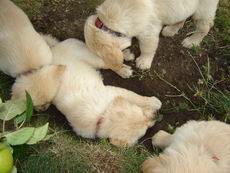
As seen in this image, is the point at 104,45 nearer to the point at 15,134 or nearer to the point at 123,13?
the point at 123,13

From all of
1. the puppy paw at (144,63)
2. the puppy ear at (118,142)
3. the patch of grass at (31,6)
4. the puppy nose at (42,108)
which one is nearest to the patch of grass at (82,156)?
the puppy ear at (118,142)

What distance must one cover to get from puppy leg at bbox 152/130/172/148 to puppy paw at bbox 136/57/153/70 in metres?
0.63

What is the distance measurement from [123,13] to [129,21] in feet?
0.26

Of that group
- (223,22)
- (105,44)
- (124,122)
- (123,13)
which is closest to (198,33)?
(223,22)

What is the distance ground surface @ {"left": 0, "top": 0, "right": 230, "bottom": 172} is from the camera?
3.97 metres

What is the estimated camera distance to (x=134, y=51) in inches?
168

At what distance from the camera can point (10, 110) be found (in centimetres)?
317

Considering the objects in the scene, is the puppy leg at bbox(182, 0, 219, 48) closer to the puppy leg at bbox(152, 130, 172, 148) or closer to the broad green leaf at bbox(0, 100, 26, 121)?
the puppy leg at bbox(152, 130, 172, 148)

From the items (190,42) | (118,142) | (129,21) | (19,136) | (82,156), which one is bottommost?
(82,156)

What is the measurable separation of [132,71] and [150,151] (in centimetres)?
71

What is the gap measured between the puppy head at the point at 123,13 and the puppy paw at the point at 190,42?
637mm

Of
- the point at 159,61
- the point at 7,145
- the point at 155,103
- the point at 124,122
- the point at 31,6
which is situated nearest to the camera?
the point at 7,145

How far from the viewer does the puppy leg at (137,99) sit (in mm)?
3801

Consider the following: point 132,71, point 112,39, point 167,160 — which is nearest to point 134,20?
point 112,39
